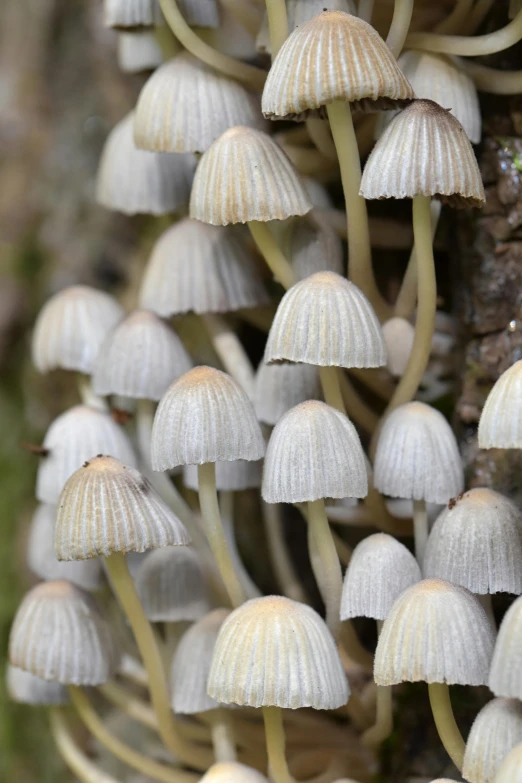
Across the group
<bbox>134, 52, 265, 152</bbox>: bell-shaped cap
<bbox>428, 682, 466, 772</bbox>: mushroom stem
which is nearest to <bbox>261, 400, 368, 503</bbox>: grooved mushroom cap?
<bbox>428, 682, 466, 772</bbox>: mushroom stem

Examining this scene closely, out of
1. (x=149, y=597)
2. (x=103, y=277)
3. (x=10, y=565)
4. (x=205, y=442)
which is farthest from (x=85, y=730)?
(x=205, y=442)

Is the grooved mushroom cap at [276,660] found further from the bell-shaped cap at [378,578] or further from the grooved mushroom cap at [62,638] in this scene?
the grooved mushroom cap at [62,638]

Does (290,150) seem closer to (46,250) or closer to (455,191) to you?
(455,191)

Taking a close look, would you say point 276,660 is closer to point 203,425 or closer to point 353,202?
point 203,425

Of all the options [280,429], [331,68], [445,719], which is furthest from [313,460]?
[331,68]

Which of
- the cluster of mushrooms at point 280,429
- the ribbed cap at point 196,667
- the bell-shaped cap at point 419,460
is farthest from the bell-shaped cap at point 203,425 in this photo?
the ribbed cap at point 196,667

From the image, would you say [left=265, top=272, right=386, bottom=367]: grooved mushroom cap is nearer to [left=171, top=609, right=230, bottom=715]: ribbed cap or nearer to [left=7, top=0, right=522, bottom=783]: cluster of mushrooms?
[left=7, top=0, right=522, bottom=783]: cluster of mushrooms
